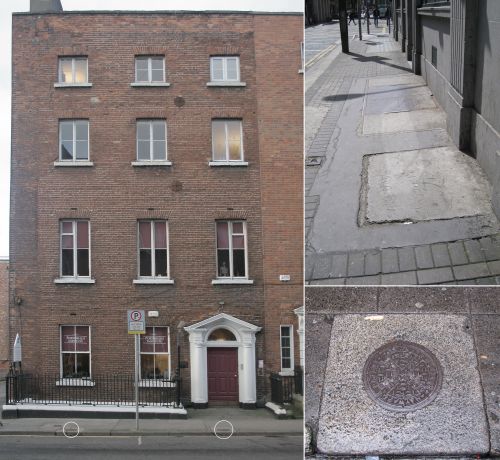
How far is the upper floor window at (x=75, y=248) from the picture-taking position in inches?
183

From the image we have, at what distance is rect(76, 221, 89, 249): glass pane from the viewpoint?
15.4 ft

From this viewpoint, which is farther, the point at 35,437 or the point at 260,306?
the point at 260,306

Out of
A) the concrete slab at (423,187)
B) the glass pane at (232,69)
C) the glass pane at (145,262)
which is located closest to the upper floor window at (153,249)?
the glass pane at (145,262)

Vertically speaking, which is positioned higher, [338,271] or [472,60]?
[472,60]

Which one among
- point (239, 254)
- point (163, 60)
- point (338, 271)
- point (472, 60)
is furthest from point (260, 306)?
point (472, 60)

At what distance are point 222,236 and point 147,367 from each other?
112 cm

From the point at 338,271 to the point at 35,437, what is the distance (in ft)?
8.44

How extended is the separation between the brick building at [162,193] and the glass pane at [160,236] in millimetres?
17

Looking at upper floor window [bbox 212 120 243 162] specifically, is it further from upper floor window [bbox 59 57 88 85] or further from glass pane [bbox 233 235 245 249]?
upper floor window [bbox 59 57 88 85]

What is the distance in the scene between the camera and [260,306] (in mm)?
4719

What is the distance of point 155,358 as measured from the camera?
4594 mm

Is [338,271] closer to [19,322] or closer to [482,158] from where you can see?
[482,158]

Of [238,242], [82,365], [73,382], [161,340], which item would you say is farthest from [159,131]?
[73,382]

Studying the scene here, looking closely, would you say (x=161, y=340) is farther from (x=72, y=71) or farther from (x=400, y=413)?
(x=72, y=71)
